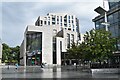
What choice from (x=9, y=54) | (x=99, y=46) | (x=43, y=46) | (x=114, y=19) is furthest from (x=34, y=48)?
(x=99, y=46)

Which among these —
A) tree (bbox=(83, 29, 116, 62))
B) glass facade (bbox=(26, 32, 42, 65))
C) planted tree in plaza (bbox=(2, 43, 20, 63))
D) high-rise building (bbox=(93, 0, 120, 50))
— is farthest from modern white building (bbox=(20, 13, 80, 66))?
tree (bbox=(83, 29, 116, 62))

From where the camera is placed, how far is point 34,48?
9950 cm

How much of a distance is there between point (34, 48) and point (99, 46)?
6617 centimetres

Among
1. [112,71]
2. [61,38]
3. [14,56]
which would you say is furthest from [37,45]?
[112,71]

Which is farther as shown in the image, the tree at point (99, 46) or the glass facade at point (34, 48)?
the glass facade at point (34, 48)

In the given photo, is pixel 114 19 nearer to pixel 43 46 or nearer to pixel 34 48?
pixel 43 46

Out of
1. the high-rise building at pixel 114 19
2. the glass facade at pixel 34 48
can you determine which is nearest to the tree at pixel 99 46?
the high-rise building at pixel 114 19

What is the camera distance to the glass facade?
3861 inches

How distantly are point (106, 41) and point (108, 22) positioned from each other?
19781 millimetres

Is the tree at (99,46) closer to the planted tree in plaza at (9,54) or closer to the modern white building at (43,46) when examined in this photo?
the modern white building at (43,46)

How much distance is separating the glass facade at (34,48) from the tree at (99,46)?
61579mm

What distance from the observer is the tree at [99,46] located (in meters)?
35.4

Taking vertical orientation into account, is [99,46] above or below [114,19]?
below

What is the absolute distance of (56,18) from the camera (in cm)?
15762
